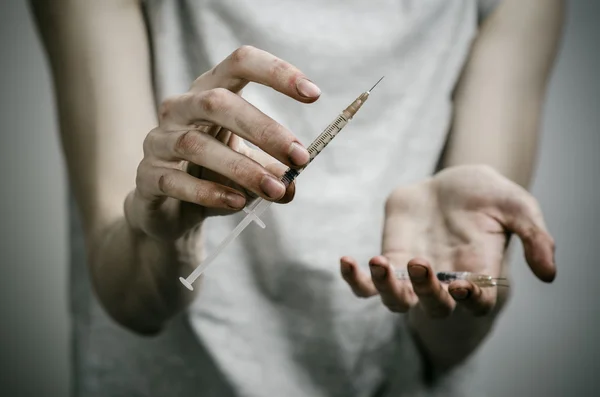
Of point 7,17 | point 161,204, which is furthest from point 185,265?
point 7,17

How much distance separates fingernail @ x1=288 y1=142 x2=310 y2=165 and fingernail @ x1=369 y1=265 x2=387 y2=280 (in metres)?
0.18

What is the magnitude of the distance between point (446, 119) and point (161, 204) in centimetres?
40

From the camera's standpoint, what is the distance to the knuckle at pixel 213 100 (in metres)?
Result: 0.43

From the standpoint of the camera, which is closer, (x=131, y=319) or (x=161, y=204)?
(x=161, y=204)

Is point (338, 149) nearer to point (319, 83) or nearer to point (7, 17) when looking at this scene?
point (319, 83)

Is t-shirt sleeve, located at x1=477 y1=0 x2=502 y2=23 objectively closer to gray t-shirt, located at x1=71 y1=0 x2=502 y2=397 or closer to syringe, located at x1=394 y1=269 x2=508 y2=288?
gray t-shirt, located at x1=71 y1=0 x2=502 y2=397

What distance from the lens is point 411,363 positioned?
2.35ft

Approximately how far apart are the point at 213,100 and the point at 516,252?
16.8 inches

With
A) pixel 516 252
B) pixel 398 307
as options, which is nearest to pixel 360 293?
pixel 398 307

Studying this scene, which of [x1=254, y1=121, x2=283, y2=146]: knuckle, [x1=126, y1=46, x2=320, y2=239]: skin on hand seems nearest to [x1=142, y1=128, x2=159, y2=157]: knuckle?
[x1=126, y1=46, x2=320, y2=239]: skin on hand

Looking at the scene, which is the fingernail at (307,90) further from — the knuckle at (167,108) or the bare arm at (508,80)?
the bare arm at (508,80)

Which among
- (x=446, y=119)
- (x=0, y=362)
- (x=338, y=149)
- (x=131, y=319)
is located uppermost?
(x=446, y=119)

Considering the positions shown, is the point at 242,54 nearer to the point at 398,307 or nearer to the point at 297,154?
the point at 297,154

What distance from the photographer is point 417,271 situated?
54 cm
